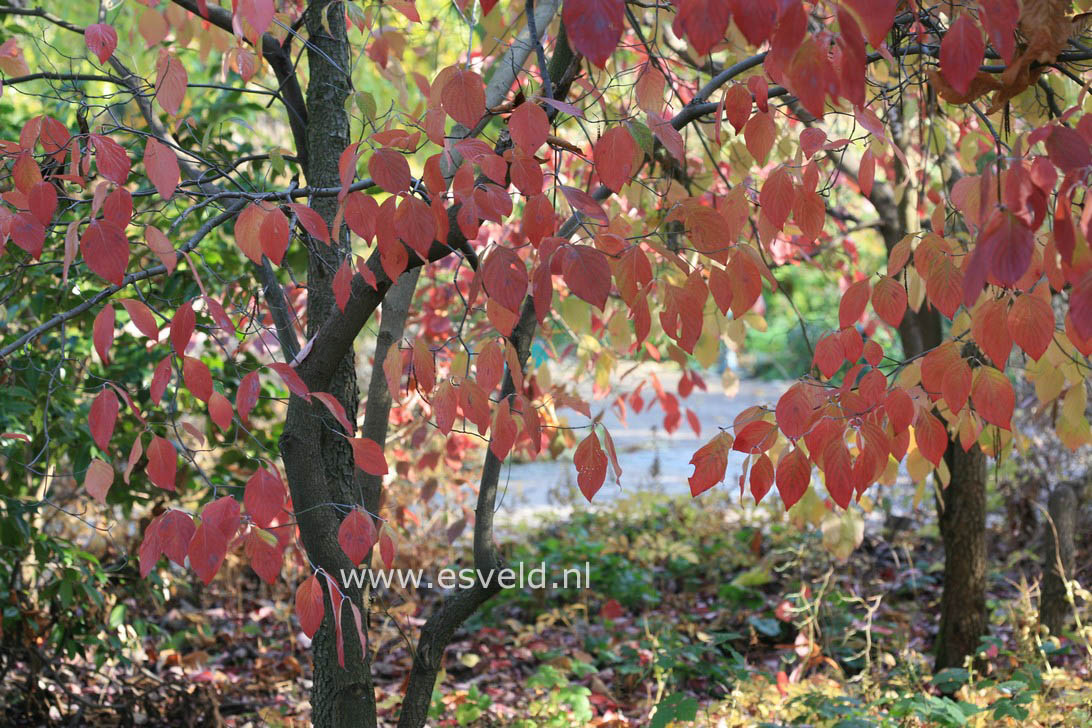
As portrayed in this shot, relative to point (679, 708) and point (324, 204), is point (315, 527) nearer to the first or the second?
point (324, 204)

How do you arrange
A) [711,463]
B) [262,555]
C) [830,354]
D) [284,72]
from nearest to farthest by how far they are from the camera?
[262,555]
[711,463]
[830,354]
[284,72]

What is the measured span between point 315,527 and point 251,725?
1386mm

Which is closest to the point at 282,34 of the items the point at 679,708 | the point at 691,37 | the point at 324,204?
the point at 324,204

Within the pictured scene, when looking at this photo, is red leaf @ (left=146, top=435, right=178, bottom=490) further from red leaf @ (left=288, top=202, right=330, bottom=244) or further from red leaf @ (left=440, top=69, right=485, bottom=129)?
red leaf @ (left=440, top=69, right=485, bottom=129)

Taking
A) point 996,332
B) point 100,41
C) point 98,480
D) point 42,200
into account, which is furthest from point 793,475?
point 100,41

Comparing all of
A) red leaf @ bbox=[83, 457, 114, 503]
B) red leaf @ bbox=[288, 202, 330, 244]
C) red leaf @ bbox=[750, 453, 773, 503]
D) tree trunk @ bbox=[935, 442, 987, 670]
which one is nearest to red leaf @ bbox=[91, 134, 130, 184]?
red leaf @ bbox=[288, 202, 330, 244]

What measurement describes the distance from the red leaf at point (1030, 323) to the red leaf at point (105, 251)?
3.93 ft

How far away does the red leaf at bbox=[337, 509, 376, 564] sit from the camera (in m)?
1.49

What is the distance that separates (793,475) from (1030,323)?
1.34 ft

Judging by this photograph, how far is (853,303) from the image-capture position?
5.22ft

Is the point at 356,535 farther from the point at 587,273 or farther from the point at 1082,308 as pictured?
the point at 1082,308

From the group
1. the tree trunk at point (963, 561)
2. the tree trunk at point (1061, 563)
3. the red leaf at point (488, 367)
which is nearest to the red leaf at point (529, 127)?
the red leaf at point (488, 367)

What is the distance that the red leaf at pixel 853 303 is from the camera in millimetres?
1581

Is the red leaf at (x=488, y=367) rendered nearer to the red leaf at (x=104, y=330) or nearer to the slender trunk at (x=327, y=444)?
the slender trunk at (x=327, y=444)
